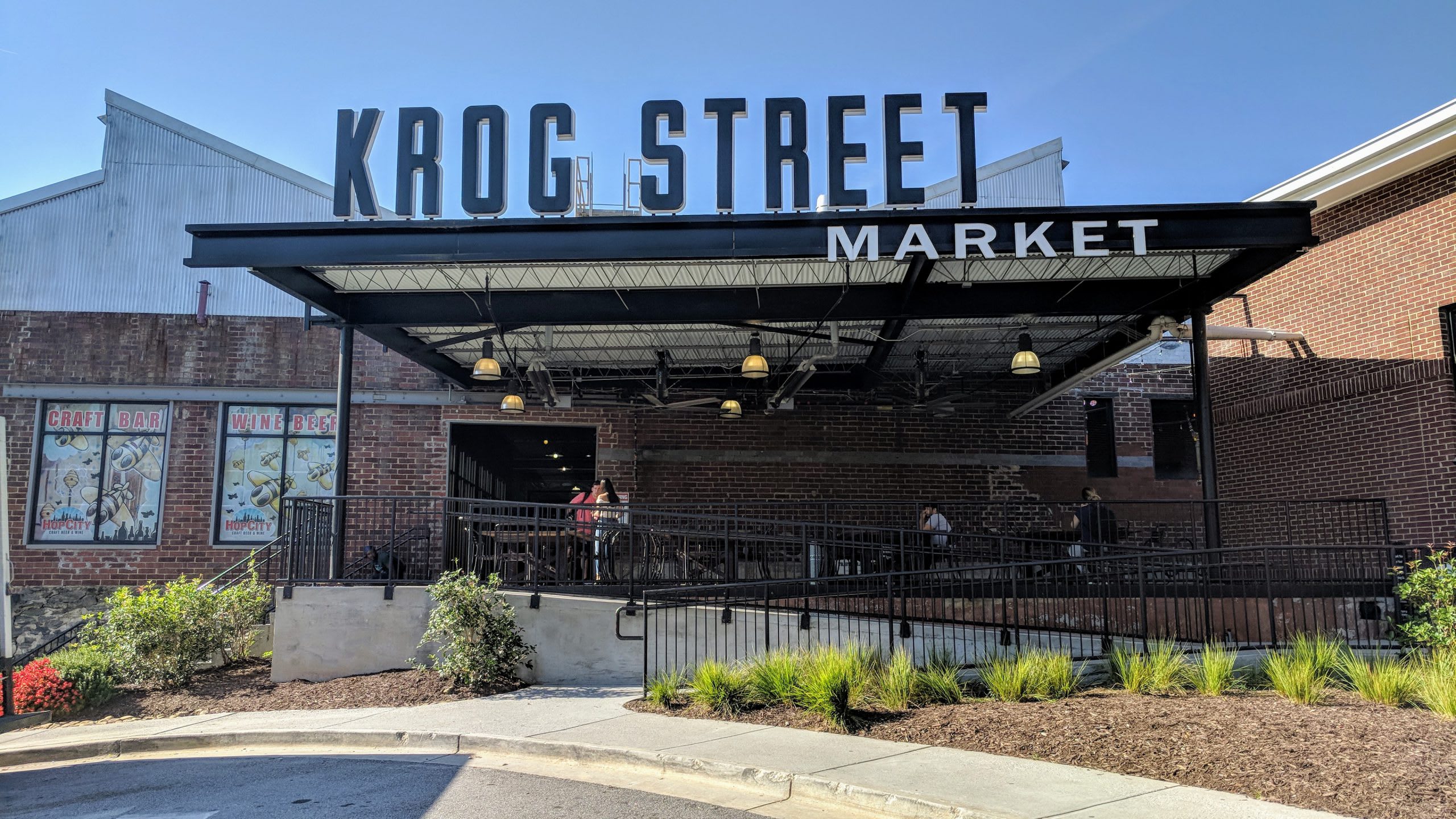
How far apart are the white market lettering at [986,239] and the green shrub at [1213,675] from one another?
180 inches

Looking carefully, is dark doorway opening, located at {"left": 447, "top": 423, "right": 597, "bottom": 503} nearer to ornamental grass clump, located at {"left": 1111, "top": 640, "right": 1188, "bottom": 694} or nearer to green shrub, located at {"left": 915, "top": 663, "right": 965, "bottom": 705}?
green shrub, located at {"left": 915, "top": 663, "right": 965, "bottom": 705}

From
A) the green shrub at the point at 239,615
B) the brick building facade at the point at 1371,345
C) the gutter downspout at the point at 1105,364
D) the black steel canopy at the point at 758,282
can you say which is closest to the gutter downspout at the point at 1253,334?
the brick building facade at the point at 1371,345

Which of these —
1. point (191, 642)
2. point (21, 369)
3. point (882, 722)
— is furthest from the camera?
point (21, 369)

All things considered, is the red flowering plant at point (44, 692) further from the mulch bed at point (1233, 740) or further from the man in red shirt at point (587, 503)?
the mulch bed at point (1233, 740)

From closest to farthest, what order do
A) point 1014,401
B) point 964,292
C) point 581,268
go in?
point 581,268, point 964,292, point 1014,401

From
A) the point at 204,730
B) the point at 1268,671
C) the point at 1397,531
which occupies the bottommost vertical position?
the point at 204,730

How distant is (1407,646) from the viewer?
9820 millimetres

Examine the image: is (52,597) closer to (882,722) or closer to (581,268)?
(581,268)

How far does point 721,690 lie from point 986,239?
5719 mm

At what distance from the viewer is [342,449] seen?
13.3 meters

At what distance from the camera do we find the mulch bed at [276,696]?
10.5 m

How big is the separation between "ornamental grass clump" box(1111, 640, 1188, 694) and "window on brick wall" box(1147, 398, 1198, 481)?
481 inches

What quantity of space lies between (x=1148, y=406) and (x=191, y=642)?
17.4m

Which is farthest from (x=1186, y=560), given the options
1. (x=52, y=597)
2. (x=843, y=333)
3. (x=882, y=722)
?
(x=52, y=597)
